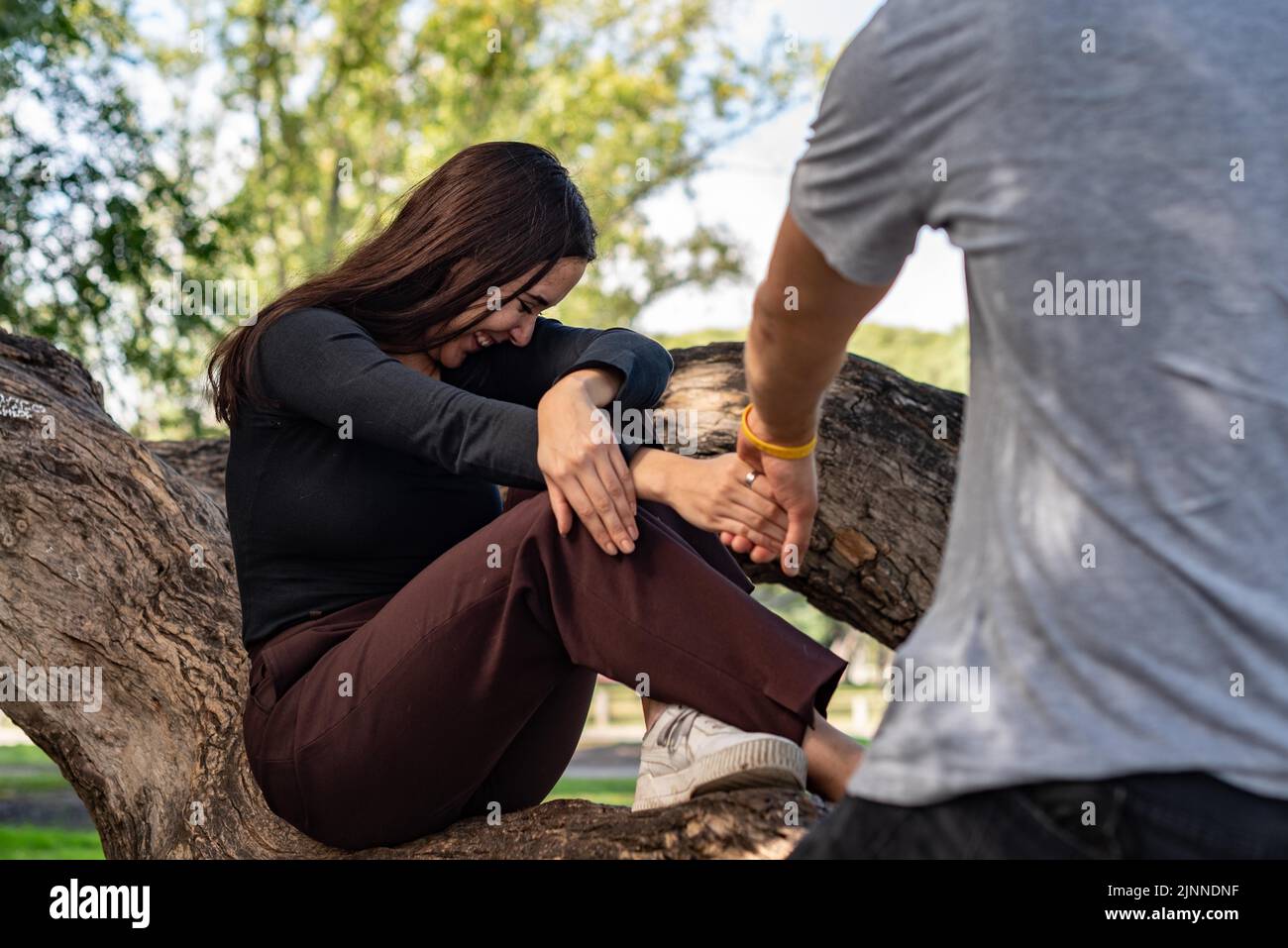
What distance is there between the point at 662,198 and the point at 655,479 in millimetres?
16819

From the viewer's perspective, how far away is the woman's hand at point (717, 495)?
6.95 ft

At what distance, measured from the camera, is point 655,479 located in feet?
7.29

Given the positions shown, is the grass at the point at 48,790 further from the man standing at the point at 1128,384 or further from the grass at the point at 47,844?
the man standing at the point at 1128,384

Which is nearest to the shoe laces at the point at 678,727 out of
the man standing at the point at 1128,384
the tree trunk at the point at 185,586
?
the tree trunk at the point at 185,586

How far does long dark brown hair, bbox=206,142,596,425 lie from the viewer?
2615 mm

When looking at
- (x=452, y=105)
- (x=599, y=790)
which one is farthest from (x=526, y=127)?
(x=599, y=790)

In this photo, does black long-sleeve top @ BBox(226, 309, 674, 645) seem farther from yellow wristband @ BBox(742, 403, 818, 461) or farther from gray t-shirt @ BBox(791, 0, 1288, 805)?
gray t-shirt @ BBox(791, 0, 1288, 805)

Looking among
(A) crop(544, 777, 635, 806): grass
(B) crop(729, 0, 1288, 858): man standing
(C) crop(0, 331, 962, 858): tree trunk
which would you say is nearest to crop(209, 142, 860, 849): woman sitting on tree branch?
(C) crop(0, 331, 962, 858): tree trunk

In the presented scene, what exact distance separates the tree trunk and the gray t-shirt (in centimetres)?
101

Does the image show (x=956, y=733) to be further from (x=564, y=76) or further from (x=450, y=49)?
(x=564, y=76)

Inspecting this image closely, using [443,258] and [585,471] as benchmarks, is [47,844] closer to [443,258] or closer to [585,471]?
[443,258]

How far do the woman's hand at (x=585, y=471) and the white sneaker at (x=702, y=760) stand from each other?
320 mm

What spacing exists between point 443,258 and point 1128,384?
5.90ft
